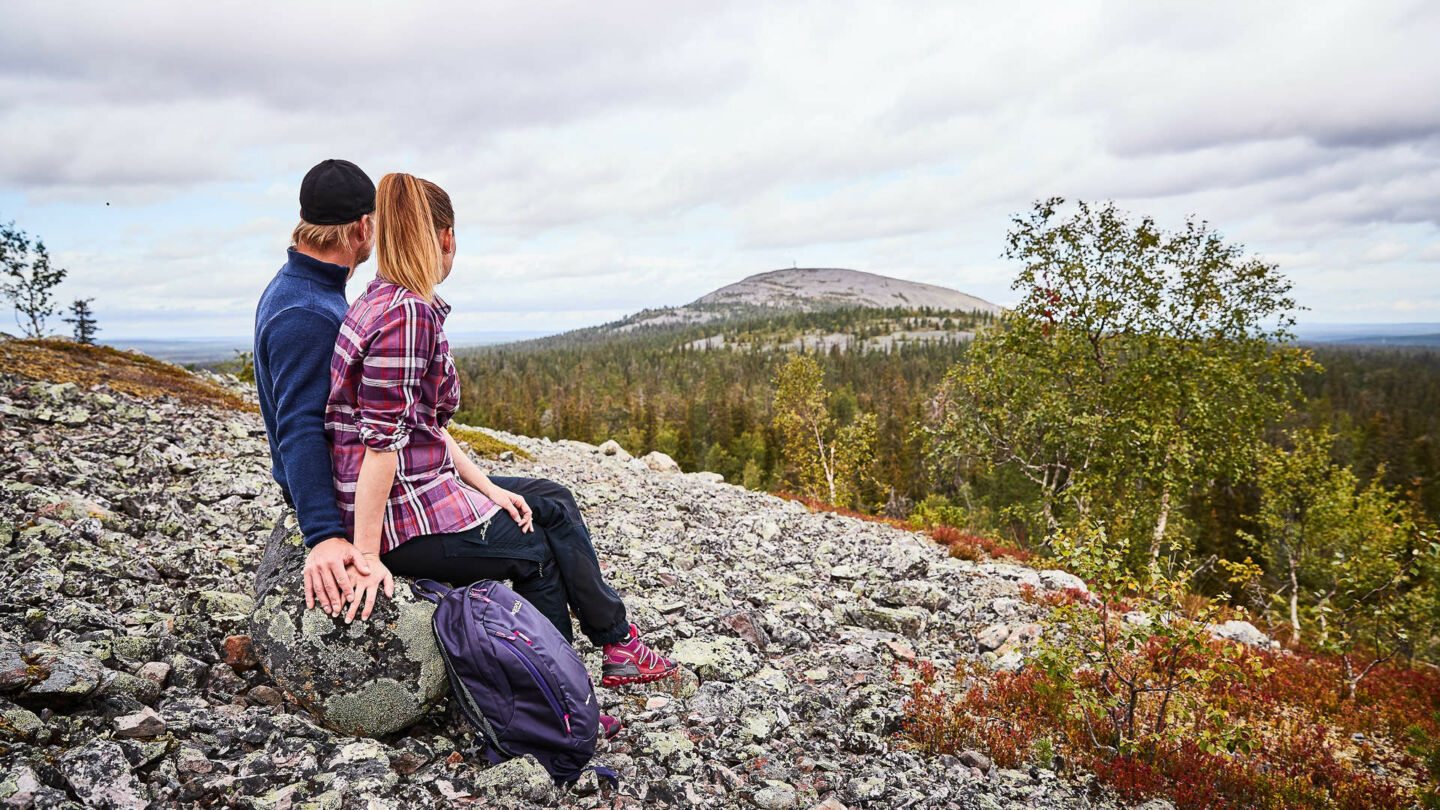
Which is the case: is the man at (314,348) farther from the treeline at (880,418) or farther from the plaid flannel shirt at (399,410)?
the treeline at (880,418)

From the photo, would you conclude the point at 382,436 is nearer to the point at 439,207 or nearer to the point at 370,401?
the point at 370,401

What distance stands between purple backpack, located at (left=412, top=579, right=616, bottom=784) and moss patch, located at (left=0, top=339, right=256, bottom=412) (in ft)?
45.0

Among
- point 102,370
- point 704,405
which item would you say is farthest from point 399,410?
point 704,405

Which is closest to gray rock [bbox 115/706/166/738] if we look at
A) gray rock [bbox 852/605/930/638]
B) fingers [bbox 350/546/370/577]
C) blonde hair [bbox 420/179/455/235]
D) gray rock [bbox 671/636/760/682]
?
fingers [bbox 350/546/370/577]

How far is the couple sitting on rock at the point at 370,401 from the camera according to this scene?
352cm

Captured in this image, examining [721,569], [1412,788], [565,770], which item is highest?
[565,770]

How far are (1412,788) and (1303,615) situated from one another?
35.2m

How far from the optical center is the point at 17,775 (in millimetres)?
2742

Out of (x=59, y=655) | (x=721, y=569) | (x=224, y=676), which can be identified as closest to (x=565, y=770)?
(x=224, y=676)

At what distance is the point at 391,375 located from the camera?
3.46m

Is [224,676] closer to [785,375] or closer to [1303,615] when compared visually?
[785,375]

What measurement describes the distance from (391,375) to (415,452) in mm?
586

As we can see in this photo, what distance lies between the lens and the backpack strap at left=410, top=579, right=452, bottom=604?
13.0ft

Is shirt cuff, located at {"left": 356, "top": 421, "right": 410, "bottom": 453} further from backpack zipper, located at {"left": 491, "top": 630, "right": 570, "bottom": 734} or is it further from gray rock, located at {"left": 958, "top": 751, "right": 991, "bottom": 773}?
gray rock, located at {"left": 958, "top": 751, "right": 991, "bottom": 773}
